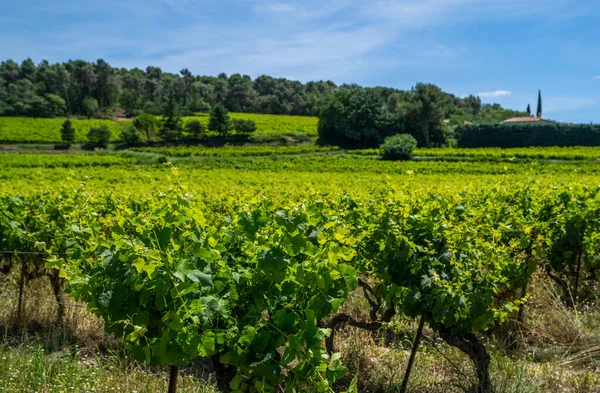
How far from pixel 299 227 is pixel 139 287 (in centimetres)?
97

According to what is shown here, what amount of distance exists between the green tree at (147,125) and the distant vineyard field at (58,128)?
3.16 metres

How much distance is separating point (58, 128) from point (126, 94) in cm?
2495

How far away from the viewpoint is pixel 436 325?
174 inches

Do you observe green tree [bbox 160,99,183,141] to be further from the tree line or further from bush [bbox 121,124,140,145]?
bush [bbox 121,124,140,145]

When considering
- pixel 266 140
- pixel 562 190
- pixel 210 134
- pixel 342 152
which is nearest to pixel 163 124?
pixel 210 134

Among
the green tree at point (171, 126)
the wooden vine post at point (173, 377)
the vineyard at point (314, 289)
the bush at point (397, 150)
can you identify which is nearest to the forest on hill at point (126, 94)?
the green tree at point (171, 126)

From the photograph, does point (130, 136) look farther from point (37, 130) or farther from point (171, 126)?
point (37, 130)

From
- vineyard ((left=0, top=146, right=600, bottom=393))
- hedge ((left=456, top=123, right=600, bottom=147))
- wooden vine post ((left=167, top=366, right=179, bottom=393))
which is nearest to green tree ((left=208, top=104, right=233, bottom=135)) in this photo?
hedge ((left=456, top=123, right=600, bottom=147))

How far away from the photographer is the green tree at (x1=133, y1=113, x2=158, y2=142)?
67.5m

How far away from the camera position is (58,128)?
68.9m

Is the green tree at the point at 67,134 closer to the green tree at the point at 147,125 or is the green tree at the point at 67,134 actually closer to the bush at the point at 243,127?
the green tree at the point at 147,125

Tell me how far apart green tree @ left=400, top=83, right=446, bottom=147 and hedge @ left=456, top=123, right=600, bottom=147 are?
131 inches

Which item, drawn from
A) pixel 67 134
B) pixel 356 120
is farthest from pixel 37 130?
pixel 356 120

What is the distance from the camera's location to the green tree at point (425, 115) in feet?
203
